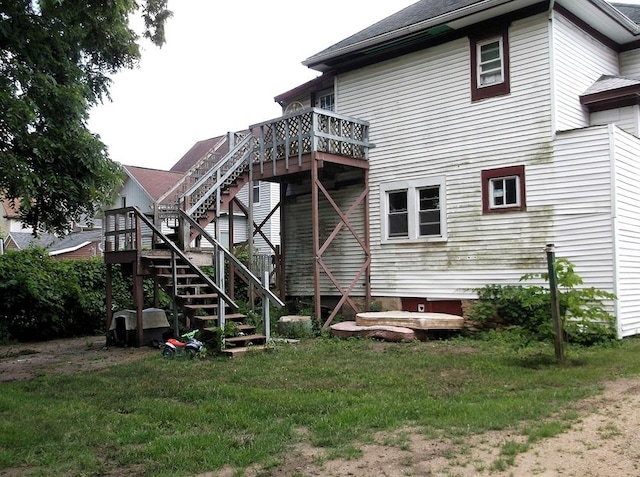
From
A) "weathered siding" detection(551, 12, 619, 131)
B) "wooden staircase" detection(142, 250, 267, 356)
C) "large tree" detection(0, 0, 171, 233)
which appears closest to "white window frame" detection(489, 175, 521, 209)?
"weathered siding" detection(551, 12, 619, 131)

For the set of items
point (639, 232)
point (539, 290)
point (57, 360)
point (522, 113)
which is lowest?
point (57, 360)

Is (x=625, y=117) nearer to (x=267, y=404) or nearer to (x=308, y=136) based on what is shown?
(x=308, y=136)

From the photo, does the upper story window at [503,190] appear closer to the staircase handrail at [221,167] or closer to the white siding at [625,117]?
the white siding at [625,117]

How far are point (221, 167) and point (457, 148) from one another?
226 inches

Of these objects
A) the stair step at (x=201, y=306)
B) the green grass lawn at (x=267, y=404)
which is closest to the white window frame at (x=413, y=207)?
the green grass lawn at (x=267, y=404)

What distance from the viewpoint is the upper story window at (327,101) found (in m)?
17.0

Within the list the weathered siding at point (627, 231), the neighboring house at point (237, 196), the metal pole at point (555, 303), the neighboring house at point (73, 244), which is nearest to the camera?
the metal pole at point (555, 303)

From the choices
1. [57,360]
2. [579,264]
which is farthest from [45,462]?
[579,264]

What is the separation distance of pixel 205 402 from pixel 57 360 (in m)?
5.76

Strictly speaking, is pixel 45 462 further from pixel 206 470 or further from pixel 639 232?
pixel 639 232

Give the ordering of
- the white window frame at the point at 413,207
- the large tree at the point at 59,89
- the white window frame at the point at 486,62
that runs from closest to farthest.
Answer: the large tree at the point at 59,89
the white window frame at the point at 486,62
the white window frame at the point at 413,207

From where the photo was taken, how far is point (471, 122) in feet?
44.7

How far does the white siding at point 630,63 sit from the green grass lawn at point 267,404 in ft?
26.4

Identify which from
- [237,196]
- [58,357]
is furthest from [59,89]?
[237,196]
